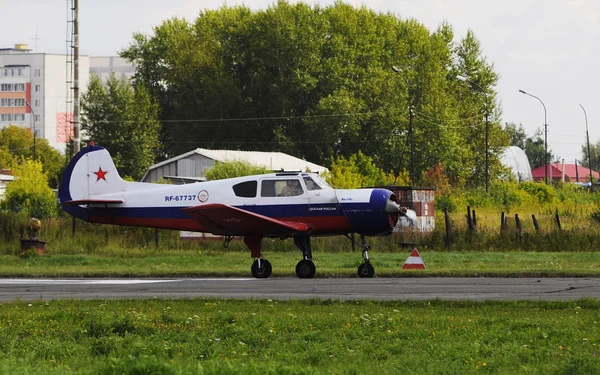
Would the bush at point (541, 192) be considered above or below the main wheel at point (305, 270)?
above

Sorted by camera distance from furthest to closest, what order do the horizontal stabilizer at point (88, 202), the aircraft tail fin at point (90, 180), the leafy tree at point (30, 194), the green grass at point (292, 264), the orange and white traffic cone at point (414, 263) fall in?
the leafy tree at point (30, 194) < the aircraft tail fin at point (90, 180) < the horizontal stabilizer at point (88, 202) < the orange and white traffic cone at point (414, 263) < the green grass at point (292, 264)

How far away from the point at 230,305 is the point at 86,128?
79.0m

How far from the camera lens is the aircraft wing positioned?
23500 millimetres

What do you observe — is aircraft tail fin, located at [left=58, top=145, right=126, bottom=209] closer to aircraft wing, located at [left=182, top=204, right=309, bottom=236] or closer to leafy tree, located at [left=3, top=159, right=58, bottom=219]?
aircraft wing, located at [left=182, top=204, right=309, bottom=236]

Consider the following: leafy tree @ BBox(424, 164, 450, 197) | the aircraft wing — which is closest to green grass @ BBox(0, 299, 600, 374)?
the aircraft wing

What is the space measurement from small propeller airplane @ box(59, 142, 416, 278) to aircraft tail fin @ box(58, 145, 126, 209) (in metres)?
0.57

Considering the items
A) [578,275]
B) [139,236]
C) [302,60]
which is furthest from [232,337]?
[302,60]

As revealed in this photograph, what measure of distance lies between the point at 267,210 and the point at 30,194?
37973 mm

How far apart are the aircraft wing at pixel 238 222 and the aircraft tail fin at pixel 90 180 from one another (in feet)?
9.83

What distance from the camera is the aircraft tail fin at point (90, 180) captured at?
2598 centimetres

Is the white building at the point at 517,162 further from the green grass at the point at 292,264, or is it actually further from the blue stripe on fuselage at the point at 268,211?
the blue stripe on fuselage at the point at 268,211

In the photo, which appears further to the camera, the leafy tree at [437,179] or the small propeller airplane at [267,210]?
the leafy tree at [437,179]

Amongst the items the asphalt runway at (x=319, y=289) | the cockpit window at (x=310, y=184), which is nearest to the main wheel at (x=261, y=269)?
the asphalt runway at (x=319, y=289)

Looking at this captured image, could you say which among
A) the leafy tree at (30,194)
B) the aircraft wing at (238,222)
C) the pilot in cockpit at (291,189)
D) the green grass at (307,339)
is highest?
the leafy tree at (30,194)
